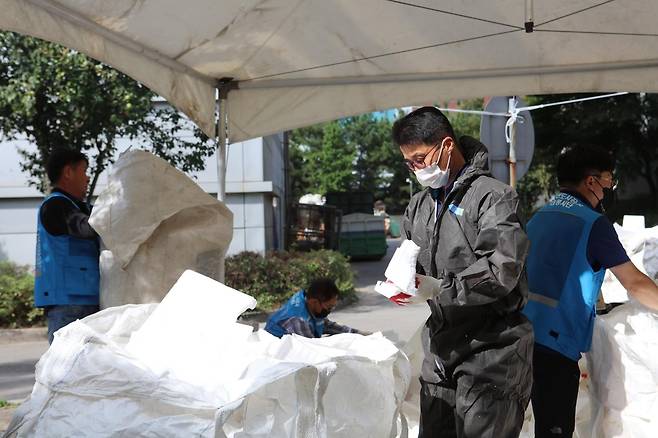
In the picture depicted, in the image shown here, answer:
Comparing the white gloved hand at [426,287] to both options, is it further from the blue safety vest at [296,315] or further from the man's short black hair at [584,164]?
the blue safety vest at [296,315]

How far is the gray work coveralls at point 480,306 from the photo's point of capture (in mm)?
2131

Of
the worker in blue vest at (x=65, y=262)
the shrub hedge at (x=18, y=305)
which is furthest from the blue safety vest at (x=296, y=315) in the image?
the shrub hedge at (x=18, y=305)

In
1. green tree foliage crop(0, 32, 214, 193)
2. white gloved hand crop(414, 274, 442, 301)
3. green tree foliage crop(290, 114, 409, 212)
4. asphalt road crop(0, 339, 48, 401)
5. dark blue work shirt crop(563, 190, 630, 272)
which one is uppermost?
green tree foliage crop(290, 114, 409, 212)

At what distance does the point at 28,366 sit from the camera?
24.9ft

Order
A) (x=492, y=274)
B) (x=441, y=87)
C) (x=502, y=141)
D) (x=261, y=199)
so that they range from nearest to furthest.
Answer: (x=492, y=274) < (x=441, y=87) < (x=502, y=141) < (x=261, y=199)

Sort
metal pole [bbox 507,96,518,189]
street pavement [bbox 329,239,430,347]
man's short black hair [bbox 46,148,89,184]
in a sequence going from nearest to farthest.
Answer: man's short black hair [bbox 46,148,89,184]
metal pole [bbox 507,96,518,189]
street pavement [bbox 329,239,430,347]

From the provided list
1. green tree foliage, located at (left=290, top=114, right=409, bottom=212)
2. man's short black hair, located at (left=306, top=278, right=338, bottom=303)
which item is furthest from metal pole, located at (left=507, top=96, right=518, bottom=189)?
green tree foliage, located at (left=290, top=114, right=409, bottom=212)

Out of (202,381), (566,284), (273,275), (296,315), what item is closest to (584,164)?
(566,284)

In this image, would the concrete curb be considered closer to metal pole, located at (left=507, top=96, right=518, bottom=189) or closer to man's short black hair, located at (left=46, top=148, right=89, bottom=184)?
metal pole, located at (left=507, top=96, right=518, bottom=189)

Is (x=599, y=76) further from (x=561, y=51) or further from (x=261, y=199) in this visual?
(x=261, y=199)

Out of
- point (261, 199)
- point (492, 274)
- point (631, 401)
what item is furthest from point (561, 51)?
point (261, 199)

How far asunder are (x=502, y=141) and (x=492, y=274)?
6362 millimetres

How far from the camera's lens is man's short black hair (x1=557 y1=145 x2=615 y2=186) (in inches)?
112

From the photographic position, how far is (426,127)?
2391mm
